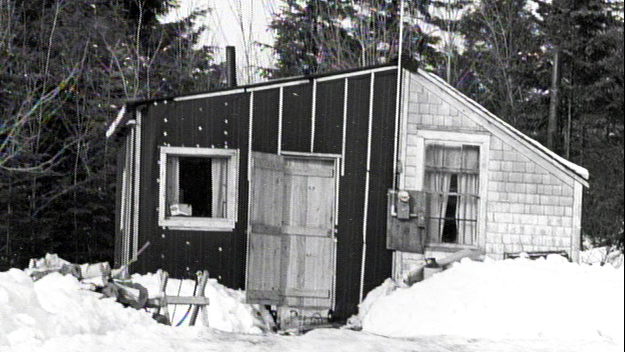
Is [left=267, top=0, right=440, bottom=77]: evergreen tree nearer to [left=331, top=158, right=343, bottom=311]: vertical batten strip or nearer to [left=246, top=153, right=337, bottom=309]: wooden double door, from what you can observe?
[left=246, top=153, right=337, bottom=309]: wooden double door

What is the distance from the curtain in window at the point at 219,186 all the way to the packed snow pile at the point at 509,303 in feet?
7.49

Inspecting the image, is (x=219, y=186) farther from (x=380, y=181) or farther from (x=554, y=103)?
(x=554, y=103)

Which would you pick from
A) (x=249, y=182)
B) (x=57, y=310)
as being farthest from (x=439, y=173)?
(x=57, y=310)

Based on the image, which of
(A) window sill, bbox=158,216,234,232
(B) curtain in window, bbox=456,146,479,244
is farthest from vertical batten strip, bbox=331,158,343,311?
(B) curtain in window, bbox=456,146,479,244

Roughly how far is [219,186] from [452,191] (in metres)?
3.17

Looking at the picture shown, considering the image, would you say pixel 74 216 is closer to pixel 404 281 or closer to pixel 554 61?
pixel 404 281

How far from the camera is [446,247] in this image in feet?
33.0

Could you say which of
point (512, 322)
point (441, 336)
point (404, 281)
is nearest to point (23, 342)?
point (441, 336)

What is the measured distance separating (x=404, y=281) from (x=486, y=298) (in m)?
1.76

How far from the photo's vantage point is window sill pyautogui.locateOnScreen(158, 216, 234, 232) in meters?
9.31

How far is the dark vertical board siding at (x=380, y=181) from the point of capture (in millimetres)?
9945

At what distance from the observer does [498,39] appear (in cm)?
1873

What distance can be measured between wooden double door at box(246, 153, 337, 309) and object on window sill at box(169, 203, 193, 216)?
875mm

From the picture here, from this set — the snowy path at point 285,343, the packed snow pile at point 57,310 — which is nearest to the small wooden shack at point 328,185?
the packed snow pile at point 57,310
